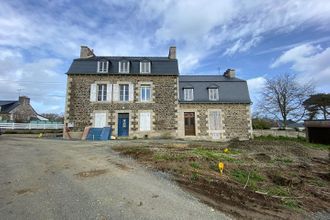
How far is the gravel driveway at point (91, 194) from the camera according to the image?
331 cm

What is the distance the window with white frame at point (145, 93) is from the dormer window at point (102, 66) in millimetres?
3475

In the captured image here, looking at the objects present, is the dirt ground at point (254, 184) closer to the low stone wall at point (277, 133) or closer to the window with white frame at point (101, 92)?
the window with white frame at point (101, 92)

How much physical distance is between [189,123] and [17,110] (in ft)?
118

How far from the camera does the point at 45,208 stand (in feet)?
11.3

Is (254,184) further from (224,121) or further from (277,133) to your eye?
(277,133)

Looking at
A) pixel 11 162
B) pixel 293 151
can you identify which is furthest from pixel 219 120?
pixel 11 162

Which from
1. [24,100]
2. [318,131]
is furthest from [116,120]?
[24,100]

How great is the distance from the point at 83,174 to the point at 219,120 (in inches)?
553

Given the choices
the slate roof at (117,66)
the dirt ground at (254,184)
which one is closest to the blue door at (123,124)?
the slate roof at (117,66)

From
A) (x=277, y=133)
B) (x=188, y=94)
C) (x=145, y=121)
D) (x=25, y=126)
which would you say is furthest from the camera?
(x=25, y=126)

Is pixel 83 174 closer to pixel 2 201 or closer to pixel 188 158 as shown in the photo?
pixel 2 201

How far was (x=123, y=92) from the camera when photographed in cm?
1741

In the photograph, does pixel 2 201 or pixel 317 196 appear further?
pixel 317 196

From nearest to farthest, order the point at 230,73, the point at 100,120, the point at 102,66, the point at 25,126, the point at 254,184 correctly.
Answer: the point at 254,184
the point at 100,120
the point at 102,66
the point at 230,73
the point at 25,126
